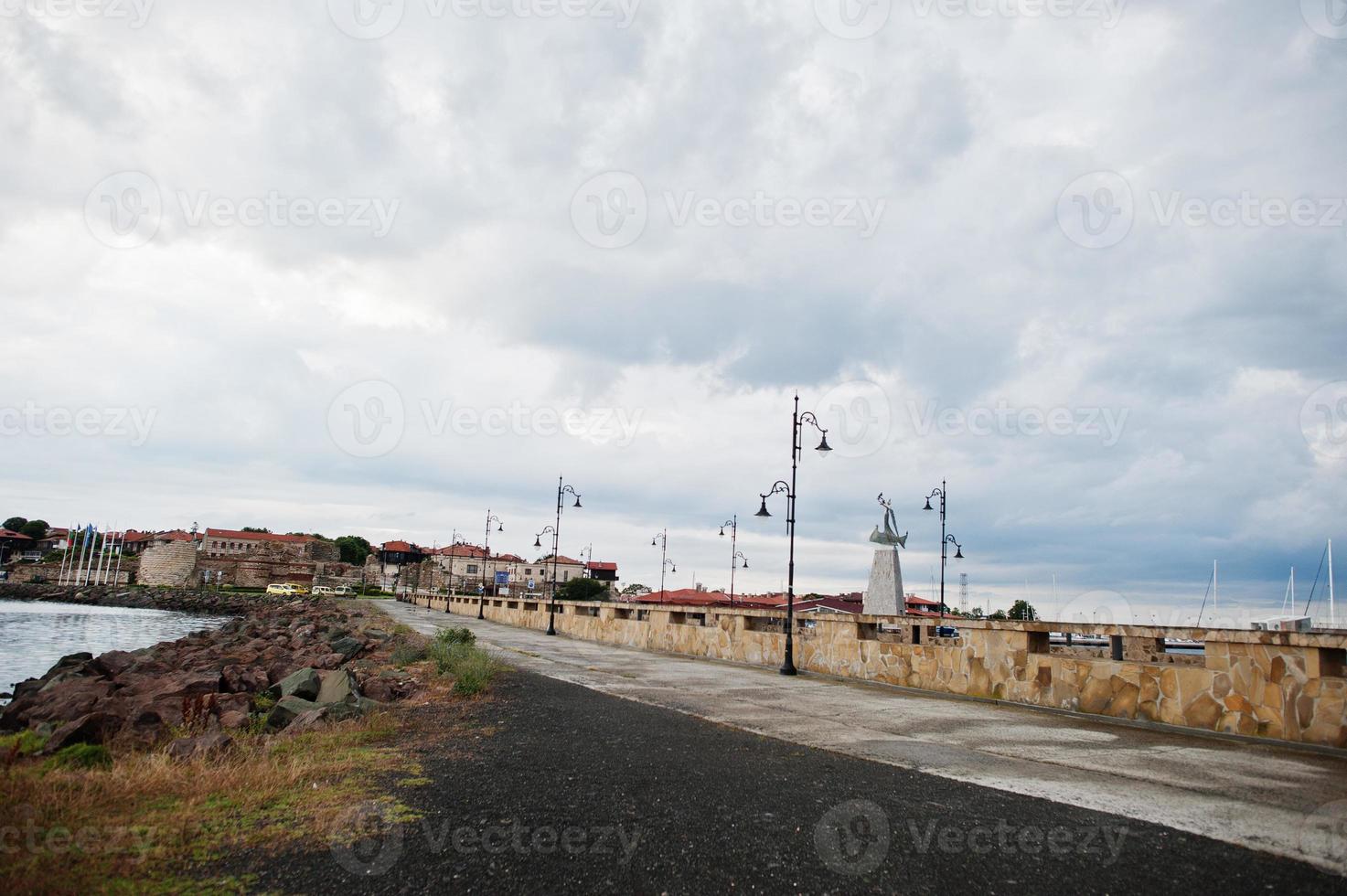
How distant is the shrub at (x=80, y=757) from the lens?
6988 millimetres

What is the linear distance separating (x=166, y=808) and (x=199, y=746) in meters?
2.10

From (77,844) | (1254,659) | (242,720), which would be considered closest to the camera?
(77,844)

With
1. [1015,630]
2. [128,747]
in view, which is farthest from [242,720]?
[1015,630]

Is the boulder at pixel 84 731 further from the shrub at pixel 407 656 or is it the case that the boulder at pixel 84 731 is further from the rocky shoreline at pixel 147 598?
the rocky shoreline at pixel 147 598

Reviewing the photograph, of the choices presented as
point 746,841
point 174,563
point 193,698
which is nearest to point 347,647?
point 193,698

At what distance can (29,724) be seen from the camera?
10266 millimetres

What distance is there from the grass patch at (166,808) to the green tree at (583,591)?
263 ft

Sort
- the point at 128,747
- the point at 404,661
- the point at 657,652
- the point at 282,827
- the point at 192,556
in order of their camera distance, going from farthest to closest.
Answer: the point at 192,556
the point at 657,652
the point at 404,661
the point at 128,747
the point at 282,827

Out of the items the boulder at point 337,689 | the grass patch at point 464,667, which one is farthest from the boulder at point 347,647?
the boulder at point 337,689

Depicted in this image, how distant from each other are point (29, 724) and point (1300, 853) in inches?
562

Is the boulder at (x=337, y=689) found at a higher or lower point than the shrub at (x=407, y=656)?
higher

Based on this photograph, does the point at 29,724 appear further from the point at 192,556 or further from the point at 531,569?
the point at 531,569

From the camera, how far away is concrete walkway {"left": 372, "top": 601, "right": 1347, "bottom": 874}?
560 cm

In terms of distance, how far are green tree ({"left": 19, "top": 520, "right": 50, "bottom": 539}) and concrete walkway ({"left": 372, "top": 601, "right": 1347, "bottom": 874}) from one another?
214 metres
